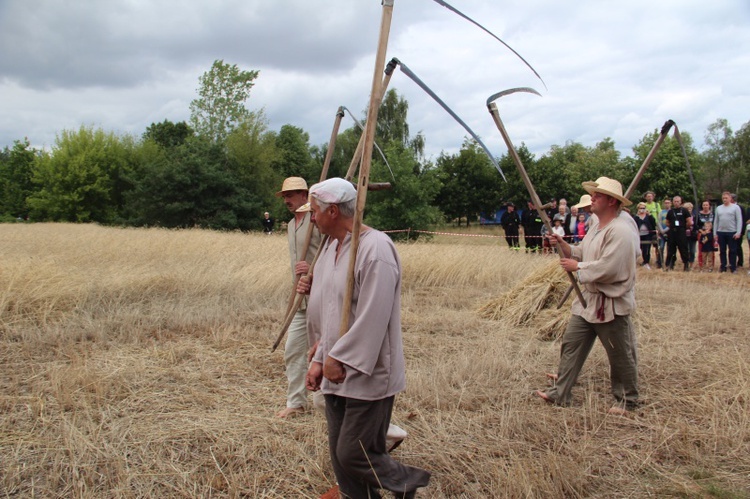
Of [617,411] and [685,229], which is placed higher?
[685,229]

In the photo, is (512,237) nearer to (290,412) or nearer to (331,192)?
(290,412)

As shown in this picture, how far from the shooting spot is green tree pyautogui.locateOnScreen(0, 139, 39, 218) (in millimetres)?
51250

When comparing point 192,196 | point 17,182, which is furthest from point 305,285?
point 17,182

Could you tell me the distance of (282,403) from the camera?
13.9 ft

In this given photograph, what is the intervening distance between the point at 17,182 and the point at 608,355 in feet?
196

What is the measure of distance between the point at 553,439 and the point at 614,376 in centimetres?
97

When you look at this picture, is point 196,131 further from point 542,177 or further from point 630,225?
point 630,225

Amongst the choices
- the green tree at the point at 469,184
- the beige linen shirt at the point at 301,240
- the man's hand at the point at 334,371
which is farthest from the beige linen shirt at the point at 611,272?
the green tree at the point at 469,184

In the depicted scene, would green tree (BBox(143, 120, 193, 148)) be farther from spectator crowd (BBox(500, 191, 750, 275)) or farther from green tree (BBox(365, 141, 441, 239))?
spectator crowd (BBox(500, 191, 750, 275))

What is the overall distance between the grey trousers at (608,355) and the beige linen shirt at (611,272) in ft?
0.31

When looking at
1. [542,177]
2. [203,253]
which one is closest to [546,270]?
[203,253]

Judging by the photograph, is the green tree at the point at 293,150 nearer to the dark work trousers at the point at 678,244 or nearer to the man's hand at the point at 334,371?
the dark work trousers at the point at 678,244

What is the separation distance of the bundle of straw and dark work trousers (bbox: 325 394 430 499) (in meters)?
4.05

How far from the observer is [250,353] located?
5.38 m
